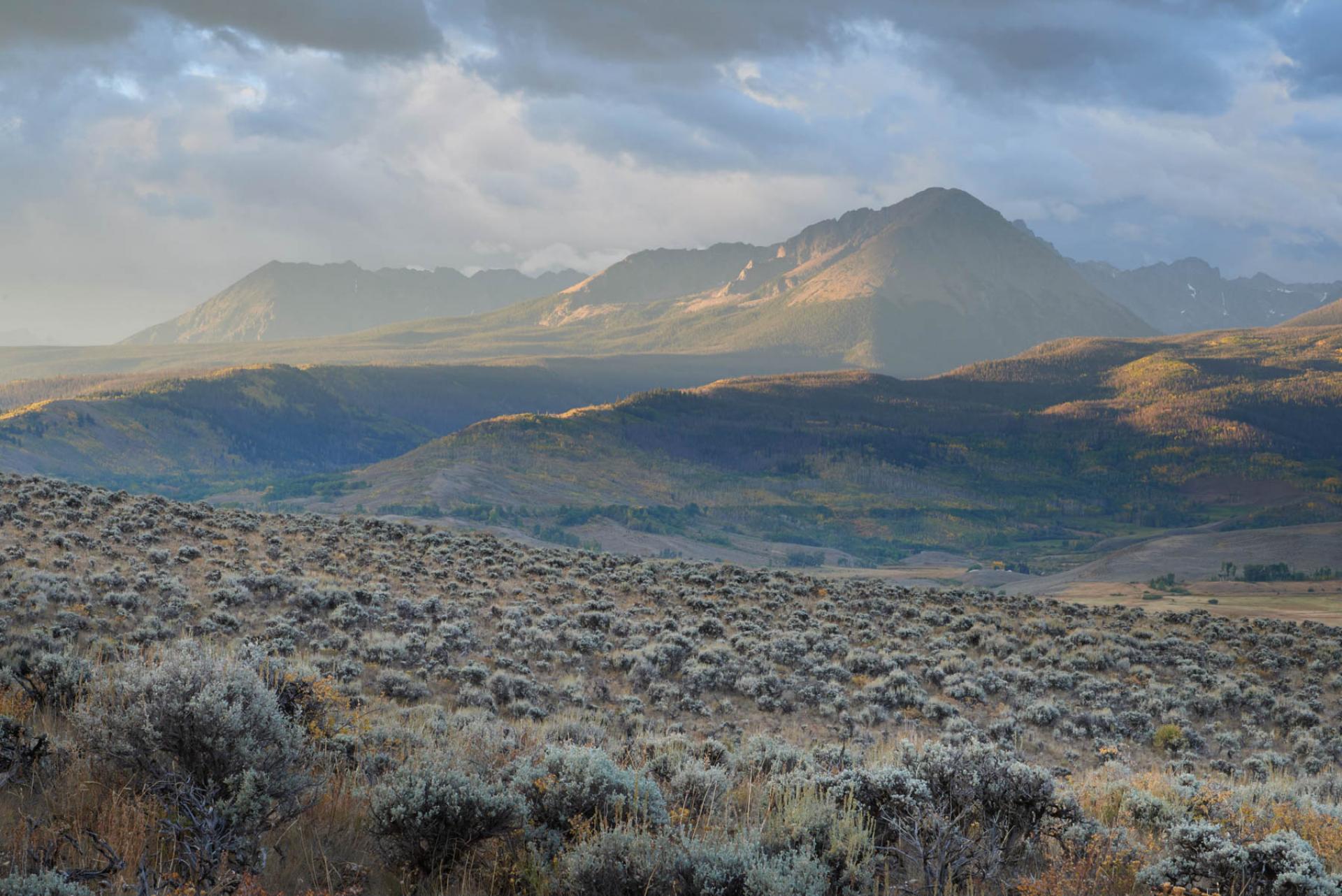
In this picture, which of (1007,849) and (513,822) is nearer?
(513,822)

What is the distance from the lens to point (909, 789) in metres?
8.19

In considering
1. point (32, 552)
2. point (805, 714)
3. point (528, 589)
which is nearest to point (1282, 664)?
point (805, 714)

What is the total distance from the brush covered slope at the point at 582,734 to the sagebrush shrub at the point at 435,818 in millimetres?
25

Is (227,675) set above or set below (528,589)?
above

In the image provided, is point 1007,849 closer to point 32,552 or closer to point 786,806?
point 786,806

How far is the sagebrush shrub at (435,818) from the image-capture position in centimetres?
675

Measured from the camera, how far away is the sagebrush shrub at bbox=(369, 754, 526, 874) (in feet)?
22.2

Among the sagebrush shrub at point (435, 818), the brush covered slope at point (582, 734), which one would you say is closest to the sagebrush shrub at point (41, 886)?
the brush covered slope at point (582, 734)

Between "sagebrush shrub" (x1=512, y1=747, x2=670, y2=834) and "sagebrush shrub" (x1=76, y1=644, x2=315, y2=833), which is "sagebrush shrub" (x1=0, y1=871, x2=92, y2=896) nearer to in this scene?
"sagebrush shrub" (x1=76, y1=644, x2=315, y2=833)

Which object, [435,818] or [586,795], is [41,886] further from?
[586,795]

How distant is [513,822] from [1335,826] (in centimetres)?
846

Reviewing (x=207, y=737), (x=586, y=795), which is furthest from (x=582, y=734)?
(x=207, y=737)

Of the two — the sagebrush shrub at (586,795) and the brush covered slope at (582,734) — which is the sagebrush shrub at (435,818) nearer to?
the brush covered slope at (582,734)

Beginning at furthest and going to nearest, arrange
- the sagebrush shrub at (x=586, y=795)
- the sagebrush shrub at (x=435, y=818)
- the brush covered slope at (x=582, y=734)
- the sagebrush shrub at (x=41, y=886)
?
the sagebrush shrub at (x=586, y=795)
the sagebrush shrub at (x=435, y=818)
the brush covered slope at (x=582, y=734)
the sagebrush shrub at (x=41, y=886)
